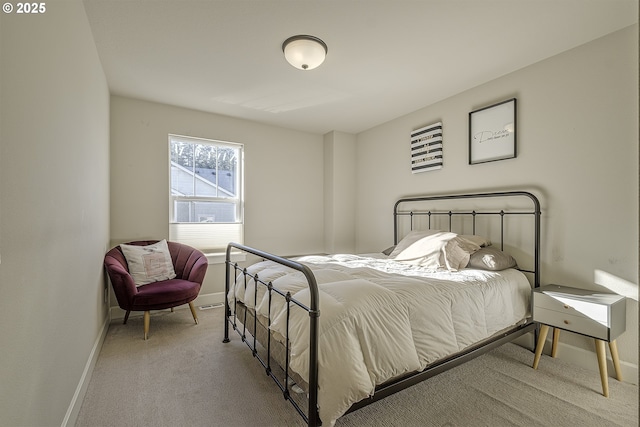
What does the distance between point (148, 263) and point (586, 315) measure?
3789 millimetres

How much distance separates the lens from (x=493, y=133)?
2818 millimetres

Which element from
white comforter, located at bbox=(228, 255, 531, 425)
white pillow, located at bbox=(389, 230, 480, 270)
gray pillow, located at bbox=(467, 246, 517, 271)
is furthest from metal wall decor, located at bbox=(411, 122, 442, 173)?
white comforter, located at bbox=(228, 255, 531, 425)

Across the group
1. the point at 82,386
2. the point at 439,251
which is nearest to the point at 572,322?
the point at 439,251

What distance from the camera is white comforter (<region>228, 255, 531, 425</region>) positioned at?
129cm

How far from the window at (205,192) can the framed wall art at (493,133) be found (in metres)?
2.94

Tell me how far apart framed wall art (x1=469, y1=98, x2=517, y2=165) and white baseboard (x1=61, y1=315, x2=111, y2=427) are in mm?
3700

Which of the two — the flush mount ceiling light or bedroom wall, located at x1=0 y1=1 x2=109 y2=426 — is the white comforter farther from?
the flush mount ceiling light

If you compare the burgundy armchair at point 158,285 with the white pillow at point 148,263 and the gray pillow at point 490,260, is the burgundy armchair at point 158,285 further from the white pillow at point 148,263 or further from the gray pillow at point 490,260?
the gray pillow at point 490,260

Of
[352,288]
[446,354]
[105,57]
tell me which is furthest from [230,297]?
[105,57]

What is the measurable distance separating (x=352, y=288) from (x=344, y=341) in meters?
0.33

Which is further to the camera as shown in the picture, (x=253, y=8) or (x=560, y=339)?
(x=560, y=339)

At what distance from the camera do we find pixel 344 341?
1.32m

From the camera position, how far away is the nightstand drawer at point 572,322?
6.12ft

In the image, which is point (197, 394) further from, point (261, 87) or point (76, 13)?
point (261, 87)
